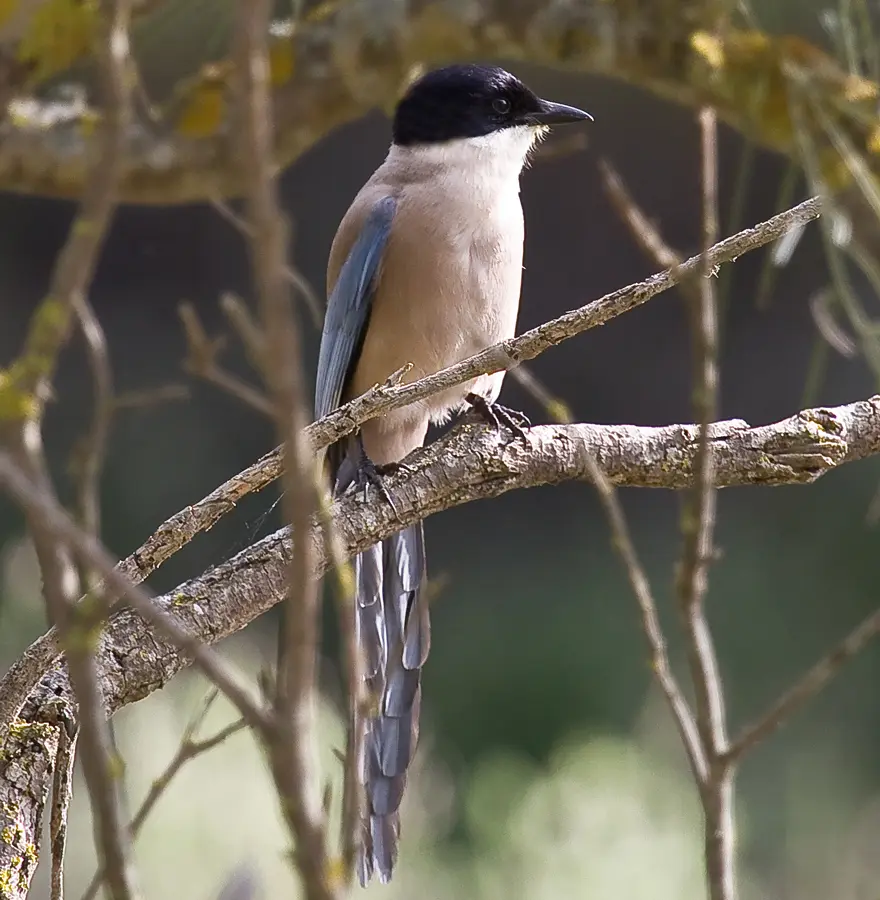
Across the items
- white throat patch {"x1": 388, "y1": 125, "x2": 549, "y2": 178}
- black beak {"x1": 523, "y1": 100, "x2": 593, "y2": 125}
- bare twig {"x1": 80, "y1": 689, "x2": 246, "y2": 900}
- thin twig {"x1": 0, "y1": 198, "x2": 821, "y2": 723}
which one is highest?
black beak {"x1": 523, "y1": 100, "x2": 593, "y2": 125}

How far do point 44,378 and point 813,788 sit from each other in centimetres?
278

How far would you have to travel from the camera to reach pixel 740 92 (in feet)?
5.54

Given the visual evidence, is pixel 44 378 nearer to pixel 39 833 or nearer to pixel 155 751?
pixel 39 833

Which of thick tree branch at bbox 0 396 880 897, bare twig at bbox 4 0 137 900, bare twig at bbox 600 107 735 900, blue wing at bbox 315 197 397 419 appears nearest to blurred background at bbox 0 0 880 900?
blue wing at bbox 315 197 397 419

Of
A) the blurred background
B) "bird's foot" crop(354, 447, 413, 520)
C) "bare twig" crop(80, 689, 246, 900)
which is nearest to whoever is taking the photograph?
"bare twig" crop(80, 689, 246, 900)

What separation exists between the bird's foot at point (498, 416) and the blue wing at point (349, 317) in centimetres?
30

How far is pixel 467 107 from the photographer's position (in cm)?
240

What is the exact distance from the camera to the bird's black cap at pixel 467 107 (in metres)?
2.38

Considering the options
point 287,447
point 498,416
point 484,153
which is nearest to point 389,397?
point 498,416

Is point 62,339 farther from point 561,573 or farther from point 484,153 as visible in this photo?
point 561,573

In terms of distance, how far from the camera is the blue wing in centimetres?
222

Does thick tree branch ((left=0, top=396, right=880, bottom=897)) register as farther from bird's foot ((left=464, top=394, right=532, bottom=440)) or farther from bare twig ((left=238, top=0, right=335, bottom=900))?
bare twig ((left=238, top=0, right=335, bottom=900))

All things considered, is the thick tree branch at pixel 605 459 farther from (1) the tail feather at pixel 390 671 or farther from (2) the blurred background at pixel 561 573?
(2) the blurred background at pixel 561 573

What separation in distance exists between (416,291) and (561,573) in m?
1.69
